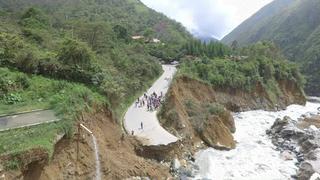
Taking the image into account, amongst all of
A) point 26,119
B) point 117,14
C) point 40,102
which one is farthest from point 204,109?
point 117,14

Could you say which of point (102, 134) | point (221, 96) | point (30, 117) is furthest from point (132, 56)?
point (30, 117)

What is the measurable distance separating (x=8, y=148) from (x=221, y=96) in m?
47.1

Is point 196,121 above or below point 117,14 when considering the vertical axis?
below

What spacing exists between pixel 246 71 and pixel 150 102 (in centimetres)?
3321

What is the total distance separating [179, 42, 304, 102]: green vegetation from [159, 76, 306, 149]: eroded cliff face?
1.44 meters

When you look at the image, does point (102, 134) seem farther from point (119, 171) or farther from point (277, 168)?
point (277, 168)

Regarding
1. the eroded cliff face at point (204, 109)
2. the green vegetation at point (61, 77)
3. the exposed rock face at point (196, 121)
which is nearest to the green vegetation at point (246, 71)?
the eroded cliff face at point (204, 109)

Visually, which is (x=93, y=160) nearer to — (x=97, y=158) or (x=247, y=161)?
(x=97, y=158)

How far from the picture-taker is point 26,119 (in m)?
29.5

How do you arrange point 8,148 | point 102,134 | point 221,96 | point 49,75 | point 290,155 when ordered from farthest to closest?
1. point 221,96
2. point 290,155
3. point 49,75
4. point 102,134
5. point 8,148

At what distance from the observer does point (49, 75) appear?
38500 mm

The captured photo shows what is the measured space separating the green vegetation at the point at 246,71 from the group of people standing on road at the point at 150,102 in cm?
1310

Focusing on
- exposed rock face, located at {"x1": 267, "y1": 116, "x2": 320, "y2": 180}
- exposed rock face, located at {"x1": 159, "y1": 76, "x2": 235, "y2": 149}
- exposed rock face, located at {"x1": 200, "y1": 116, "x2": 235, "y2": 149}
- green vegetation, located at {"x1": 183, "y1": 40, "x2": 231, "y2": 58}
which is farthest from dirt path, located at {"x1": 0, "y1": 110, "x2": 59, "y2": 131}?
green vegetation, located at {"x1": 183, "y1": 40, "x2": 231, "y2": 58}

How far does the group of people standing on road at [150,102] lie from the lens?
48.3m
